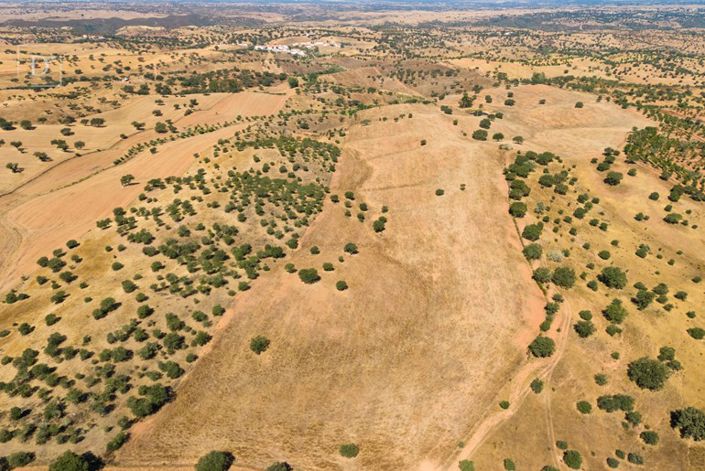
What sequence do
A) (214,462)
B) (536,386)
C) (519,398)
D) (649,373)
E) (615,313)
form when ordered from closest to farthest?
(214,462), (519,398), (536,386), (649,373), (615,313)

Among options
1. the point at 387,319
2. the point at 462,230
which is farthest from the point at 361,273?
the point at 462,230

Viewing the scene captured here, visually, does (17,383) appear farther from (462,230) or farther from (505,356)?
(462,230)

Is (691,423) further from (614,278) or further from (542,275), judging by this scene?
(542,275)

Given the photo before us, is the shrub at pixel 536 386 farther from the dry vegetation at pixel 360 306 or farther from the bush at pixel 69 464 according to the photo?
the bush at pixel 69 464

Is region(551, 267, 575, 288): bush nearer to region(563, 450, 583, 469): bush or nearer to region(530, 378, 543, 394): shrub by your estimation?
region(530, 378, 543, 394): shrub

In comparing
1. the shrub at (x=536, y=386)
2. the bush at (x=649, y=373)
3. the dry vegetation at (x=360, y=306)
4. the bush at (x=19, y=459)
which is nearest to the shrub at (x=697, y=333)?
the dry vegetation at (x=360, y=306)

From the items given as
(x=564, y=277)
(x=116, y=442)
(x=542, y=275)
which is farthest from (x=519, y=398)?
(x=116, y=442)
